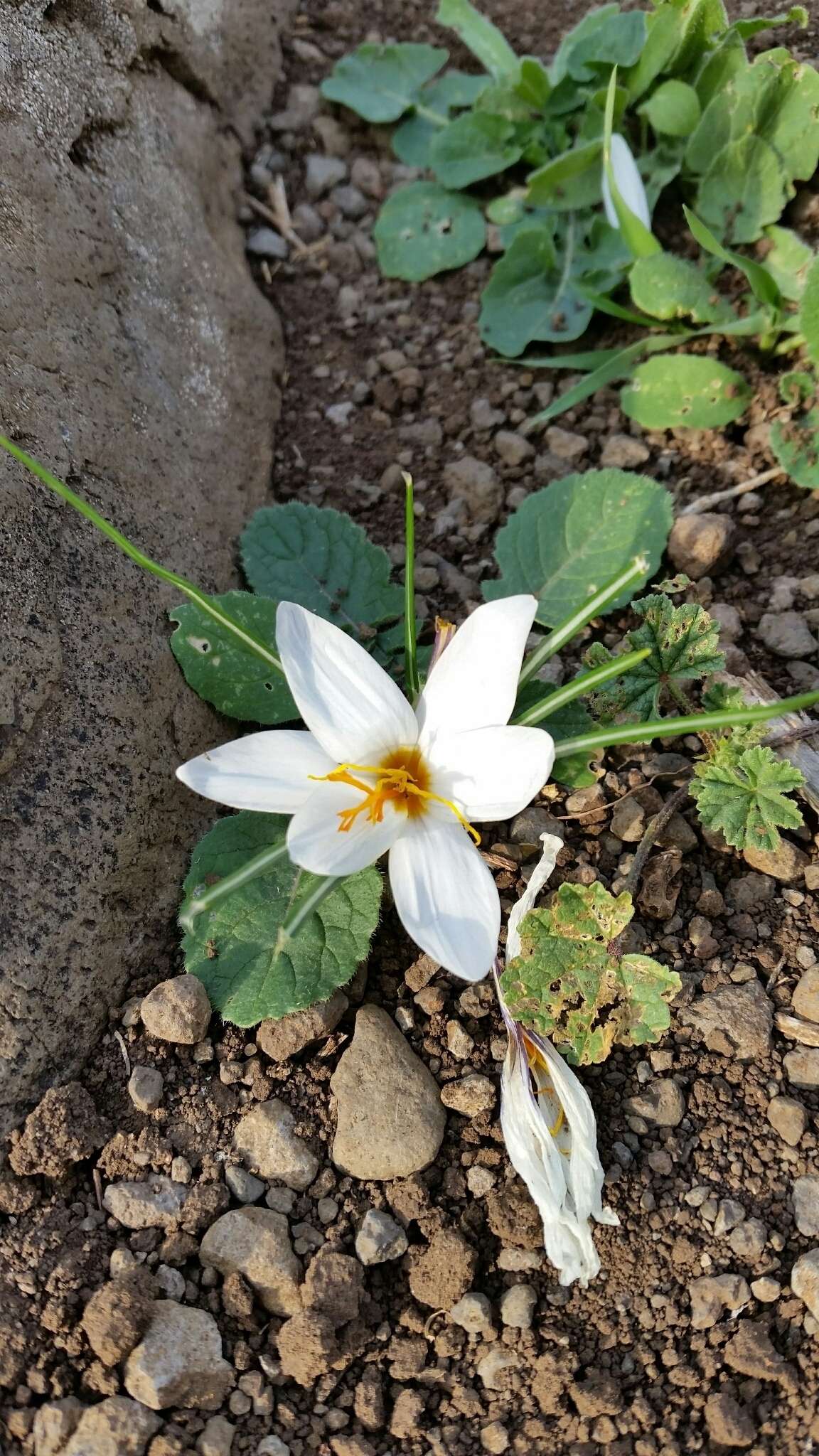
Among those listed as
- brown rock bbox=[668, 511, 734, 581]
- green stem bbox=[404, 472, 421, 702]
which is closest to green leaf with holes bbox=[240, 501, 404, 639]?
green stem bbox=[404, 472, 421, 702]

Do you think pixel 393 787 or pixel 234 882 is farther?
pixel 393 787

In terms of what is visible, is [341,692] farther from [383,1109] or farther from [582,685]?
[383,1109]

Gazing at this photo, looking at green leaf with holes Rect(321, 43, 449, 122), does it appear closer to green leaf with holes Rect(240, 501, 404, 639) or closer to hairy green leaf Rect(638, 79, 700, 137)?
hairy green leaf Rect(638, 79, 700, 137)

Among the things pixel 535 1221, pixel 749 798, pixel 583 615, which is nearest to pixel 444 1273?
pixel 535 1221

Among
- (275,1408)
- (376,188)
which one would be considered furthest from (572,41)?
(275,1408)

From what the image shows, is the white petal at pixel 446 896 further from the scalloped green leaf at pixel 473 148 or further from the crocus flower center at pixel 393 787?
the scalloped green leaf at pixel 473 148
